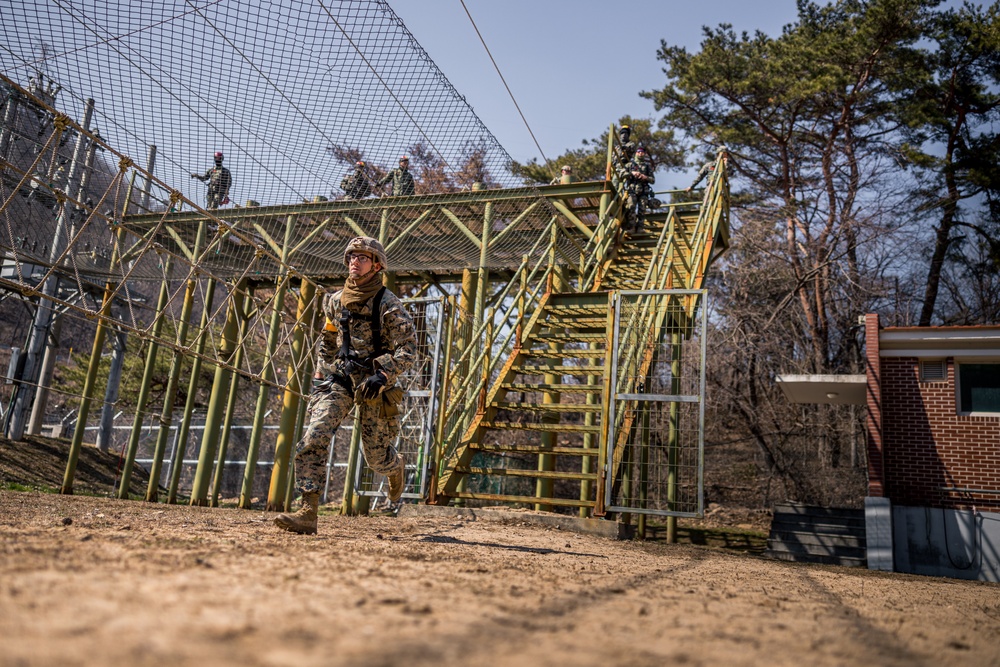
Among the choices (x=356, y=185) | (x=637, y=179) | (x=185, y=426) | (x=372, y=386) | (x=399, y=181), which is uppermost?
(x=637, y=179)

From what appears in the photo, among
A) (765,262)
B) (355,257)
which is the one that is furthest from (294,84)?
(765,262)

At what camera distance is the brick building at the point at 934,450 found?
11.7 metres

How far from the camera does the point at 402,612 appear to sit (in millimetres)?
2082

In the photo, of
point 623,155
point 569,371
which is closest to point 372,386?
point 569,371

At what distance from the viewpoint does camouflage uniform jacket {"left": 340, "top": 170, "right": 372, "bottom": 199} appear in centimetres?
1167

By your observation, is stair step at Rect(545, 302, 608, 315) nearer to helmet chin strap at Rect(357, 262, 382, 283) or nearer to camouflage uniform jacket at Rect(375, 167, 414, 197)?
camouflage uniform jacket at Rect(375, 167, 414, 197)

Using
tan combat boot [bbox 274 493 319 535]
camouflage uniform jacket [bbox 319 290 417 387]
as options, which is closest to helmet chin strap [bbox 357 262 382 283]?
camouflage uniform jacket [bbox 319 290 417 387]

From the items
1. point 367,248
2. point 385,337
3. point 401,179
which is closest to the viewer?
point 367,248

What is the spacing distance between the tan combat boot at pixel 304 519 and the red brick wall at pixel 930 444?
10.3 metres

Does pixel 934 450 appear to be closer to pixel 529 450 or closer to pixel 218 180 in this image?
pixel 529 450

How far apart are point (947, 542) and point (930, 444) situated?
4.99 ft

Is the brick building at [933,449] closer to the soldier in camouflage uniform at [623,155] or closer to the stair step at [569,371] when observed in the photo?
the soldier in camouflage uniform at [623,155]

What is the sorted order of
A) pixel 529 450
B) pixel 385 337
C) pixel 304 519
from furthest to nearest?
pixel 529 450 < pixel 385 337 < pixel 304 519

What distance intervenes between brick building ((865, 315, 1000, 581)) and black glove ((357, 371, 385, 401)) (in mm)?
9859
